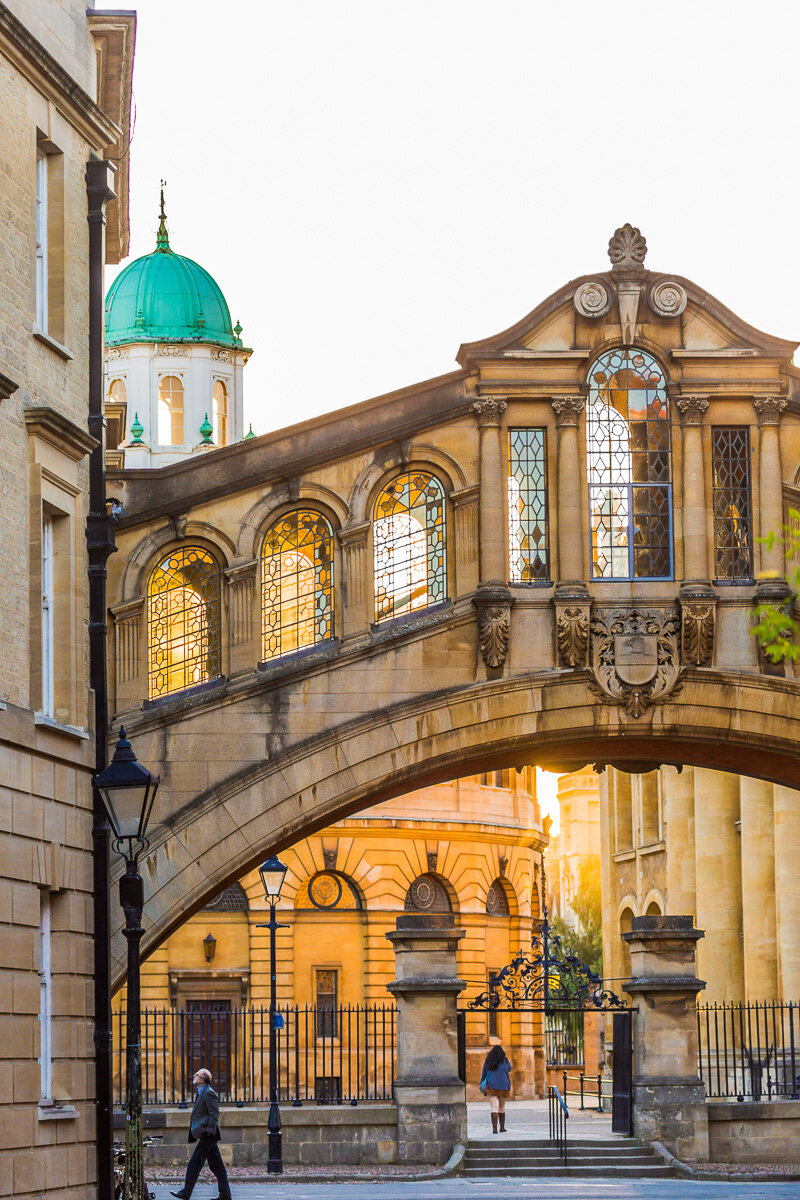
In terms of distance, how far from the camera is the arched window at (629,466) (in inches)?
1051

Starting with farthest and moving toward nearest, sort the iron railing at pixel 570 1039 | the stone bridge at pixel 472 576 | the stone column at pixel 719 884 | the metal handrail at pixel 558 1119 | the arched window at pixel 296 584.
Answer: the iron railing at pixel 570 1039
the stone column at pixel 719 884
the metal handrail at pixel 558 1119
the arched window at pixel 296 584
the stone bridge at pixel 472 576

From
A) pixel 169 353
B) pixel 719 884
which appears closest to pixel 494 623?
pixel 719 884

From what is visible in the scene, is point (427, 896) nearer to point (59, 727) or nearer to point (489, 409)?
point (489, 409)

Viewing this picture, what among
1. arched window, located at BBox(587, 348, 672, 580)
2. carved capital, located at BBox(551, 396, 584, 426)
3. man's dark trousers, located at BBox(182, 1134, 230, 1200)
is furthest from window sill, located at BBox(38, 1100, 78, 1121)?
carved capital, located at BBox(551, 396, 584, 426)

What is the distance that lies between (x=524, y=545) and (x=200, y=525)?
4.09m

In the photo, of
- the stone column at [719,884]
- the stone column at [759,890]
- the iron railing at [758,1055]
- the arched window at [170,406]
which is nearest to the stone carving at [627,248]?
the iron railing at [758,1055]

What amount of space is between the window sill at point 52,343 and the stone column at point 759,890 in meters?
27.7

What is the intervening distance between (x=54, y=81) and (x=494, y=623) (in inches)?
335

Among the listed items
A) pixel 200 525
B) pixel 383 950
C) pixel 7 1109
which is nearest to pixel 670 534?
pixel 200 525

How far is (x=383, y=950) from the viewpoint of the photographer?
186 ft

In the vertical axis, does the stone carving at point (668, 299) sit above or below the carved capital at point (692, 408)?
above

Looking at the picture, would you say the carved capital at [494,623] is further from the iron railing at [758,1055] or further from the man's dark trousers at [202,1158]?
the iron railing at [758,1055]

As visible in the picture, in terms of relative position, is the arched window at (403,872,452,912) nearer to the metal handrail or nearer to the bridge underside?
the metal handrail

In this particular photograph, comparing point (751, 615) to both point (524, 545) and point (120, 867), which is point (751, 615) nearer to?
point (524, 545)
